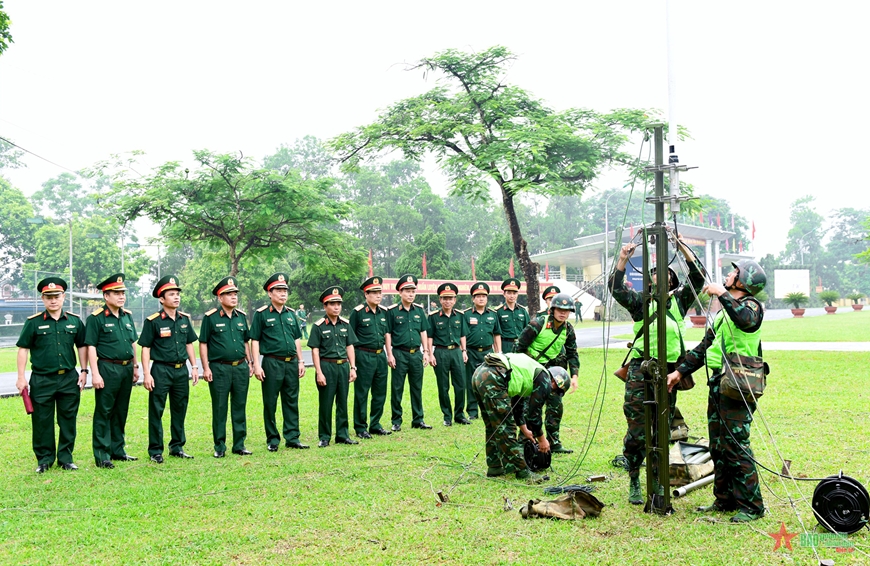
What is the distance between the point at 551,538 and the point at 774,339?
74.2 ft

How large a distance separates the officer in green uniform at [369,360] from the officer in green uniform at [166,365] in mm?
1959

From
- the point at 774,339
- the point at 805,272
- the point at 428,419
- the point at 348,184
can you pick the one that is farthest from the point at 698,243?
the point at 428,419

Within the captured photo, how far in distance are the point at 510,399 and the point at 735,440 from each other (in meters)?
1.88

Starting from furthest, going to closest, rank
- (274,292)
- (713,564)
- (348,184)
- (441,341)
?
1. (348,184)
2. (441,341)
3. (274,292)
4. (713,564)

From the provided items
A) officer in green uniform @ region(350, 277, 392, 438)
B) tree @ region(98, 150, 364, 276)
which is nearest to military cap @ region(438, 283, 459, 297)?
officer in green uniform @ region(350, 277, 392, 438)

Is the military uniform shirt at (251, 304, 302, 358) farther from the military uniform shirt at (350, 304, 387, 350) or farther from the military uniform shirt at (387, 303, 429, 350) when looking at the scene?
the military uniform shirt at (387, 303, 429, 350)

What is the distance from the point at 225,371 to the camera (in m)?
7.82

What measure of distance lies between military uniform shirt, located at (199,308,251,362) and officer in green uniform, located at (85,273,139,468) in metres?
0.72

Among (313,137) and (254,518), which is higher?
(313,137)

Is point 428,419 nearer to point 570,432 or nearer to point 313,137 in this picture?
point 570,432

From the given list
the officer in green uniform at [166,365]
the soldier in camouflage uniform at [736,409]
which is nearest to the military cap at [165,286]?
the officer in green uniform at [166,365]

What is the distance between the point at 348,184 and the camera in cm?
6194

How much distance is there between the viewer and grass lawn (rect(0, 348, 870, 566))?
452 centimetres

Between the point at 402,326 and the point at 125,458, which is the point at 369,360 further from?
the point at 125,458
